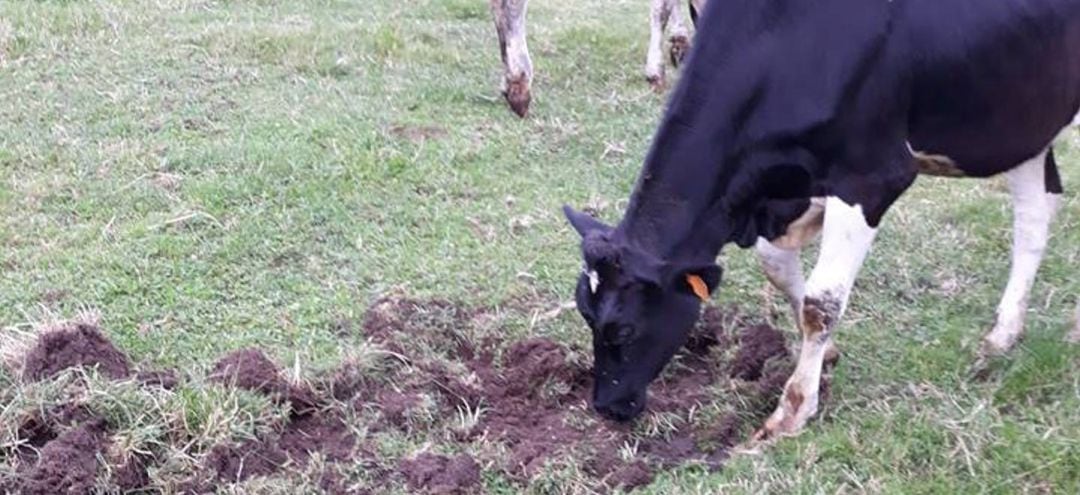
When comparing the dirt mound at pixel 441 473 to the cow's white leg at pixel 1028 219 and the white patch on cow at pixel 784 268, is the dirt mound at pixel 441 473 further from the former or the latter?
the cow's white leg at pixel 1028 219

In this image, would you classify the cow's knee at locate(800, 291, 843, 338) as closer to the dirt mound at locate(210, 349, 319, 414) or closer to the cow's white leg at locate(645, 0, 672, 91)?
the dirt mound at locate(210, 349, 319, 414)

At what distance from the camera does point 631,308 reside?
4219 millimetres

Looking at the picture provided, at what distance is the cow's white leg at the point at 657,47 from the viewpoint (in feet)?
28.9

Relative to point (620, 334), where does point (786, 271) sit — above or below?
below

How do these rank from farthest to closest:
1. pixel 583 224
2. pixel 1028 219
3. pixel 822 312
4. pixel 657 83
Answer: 1. pixel 657 83
2. pixel 1028 219
3. pixel 583 224
4. pixel 822 312

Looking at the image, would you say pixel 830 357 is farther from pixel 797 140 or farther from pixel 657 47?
pixel 657 47

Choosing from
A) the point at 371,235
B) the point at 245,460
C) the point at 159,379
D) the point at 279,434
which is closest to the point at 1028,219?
the point at 371,235

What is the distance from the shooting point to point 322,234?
20.0 feet

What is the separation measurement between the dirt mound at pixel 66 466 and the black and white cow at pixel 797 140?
1.56m

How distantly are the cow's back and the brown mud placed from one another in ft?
3.30

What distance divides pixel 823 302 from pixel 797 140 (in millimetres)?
566

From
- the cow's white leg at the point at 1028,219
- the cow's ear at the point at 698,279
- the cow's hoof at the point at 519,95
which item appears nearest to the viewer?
the cow's ear at the point at 698,279

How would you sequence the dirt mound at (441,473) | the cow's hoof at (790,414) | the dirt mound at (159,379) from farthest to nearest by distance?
the dirt mound at (159,379)
the cow's hoof at (790,414)
the dirt mound at (441,473)

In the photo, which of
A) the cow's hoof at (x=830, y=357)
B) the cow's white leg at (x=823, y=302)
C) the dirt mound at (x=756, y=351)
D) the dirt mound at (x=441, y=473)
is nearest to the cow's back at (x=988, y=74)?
the cow's white leg at (x=823, y=302)
